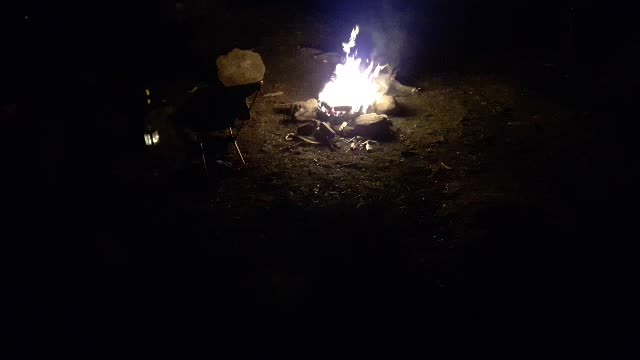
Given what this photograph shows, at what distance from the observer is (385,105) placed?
7.68 meters

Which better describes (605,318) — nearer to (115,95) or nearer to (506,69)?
(115,95)

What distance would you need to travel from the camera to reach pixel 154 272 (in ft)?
14.3

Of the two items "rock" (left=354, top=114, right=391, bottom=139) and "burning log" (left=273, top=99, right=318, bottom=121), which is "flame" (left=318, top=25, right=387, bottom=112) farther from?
"rock" (left=354, top=114, right=391, bottom=139)

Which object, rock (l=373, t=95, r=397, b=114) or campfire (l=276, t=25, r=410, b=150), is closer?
campfire (l=276, t=25, r=410, b=150)

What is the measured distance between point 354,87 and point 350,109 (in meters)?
0.79

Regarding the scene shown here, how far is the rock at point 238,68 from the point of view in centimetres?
806

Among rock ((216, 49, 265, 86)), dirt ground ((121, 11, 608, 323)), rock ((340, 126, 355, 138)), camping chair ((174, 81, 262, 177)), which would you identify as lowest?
dirt ground ((121, 11, 608, 323))

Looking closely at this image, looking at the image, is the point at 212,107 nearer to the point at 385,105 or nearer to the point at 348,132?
the point at 348,132

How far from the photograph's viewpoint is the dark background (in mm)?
4000

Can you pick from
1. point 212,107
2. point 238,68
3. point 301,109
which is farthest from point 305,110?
point 212,107

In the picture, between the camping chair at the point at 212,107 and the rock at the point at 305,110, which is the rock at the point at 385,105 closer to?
the rock at the point at 305,110

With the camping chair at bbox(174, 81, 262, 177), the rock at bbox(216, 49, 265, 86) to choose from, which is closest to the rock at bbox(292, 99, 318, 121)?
the rock at bbox(216, 49, 265, 86)

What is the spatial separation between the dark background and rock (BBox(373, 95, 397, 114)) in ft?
5.67

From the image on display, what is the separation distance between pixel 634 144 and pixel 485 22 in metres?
5.59
